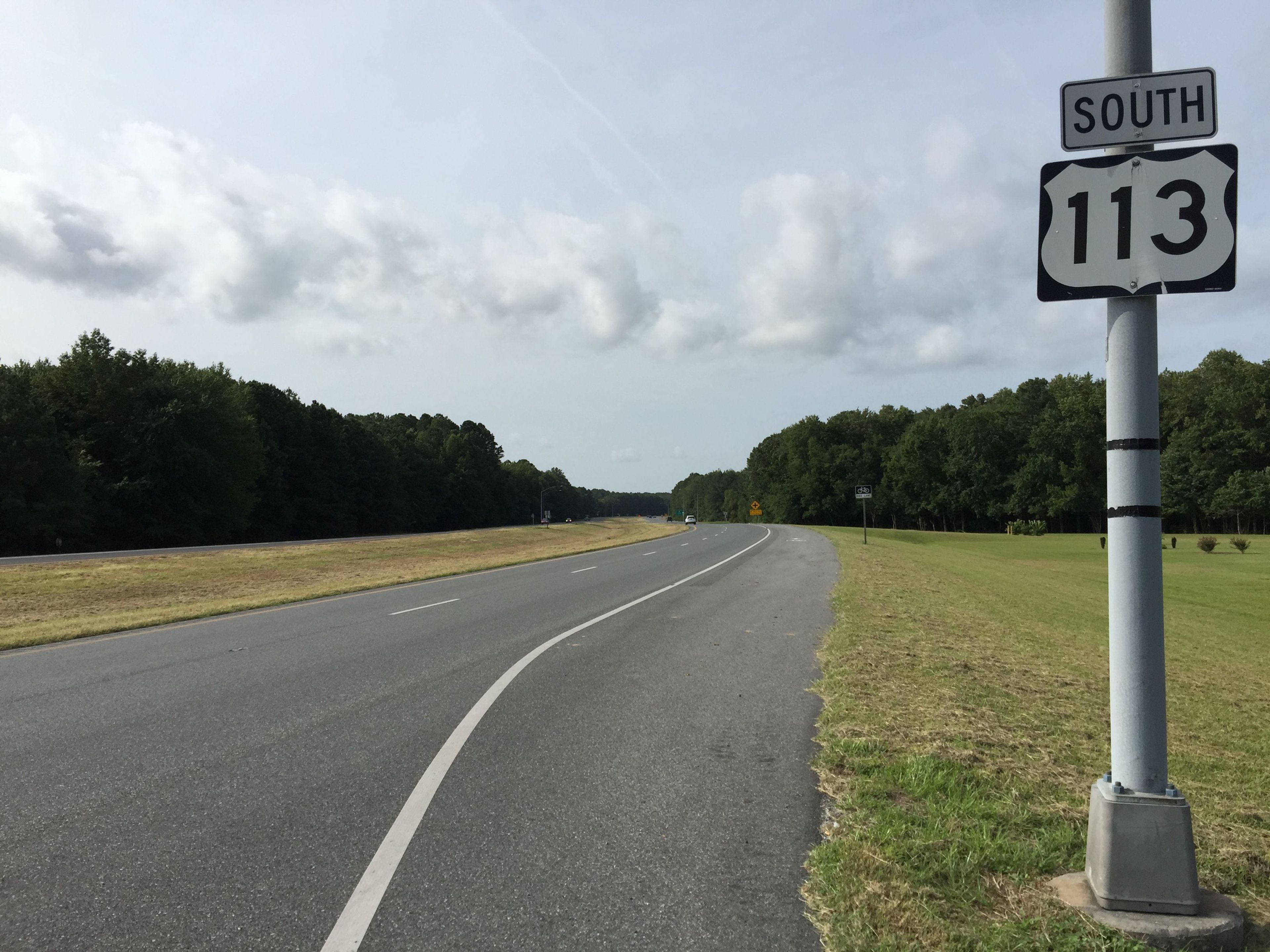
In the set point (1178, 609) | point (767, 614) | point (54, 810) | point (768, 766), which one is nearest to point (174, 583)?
point (767, 614)

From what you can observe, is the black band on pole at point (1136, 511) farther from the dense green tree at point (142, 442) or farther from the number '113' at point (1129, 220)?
the dense green tree at point (142, 442)

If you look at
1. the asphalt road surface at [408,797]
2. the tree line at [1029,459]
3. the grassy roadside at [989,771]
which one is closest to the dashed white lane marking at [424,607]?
the asphalt road surface at [408,797]

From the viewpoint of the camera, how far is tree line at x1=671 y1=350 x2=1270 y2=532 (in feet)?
269

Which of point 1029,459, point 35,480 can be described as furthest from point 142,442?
point 1029,459

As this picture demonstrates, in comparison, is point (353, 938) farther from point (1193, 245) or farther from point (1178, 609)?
point (1178, 609)

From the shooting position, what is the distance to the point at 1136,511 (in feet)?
11.5

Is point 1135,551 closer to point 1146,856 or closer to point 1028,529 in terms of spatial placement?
point 1146,856

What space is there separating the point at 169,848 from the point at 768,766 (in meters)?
3.61

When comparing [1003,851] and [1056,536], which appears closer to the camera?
[1003,851]

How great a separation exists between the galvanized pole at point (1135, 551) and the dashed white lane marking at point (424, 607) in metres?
12.6

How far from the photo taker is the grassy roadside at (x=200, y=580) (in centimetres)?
1506

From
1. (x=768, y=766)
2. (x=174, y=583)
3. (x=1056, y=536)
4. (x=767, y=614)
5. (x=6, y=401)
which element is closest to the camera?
(x=768, y=766)

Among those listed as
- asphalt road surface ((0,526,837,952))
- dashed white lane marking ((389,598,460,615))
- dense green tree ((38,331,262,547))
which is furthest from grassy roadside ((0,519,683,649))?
dense green tree ((38,331,262,547))

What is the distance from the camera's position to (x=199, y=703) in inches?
290
